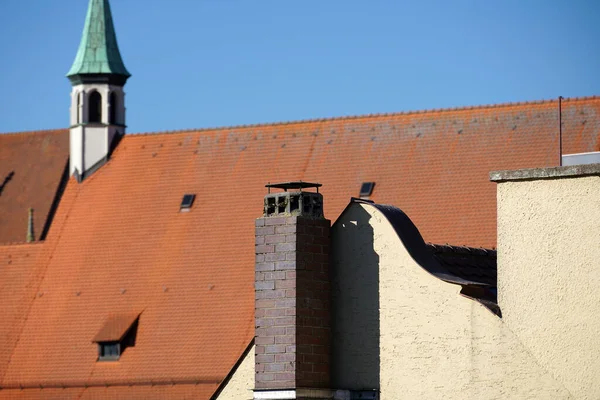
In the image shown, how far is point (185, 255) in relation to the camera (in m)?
49.4

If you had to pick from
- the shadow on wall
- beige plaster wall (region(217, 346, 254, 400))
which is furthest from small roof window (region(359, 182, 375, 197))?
the shadow on wall

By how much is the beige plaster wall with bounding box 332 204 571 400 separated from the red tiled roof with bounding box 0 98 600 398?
22.9 meters

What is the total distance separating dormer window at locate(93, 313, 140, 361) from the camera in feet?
158

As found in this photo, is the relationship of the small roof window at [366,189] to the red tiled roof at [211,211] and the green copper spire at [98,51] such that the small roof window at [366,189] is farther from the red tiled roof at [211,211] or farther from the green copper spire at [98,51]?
the green copper spire at [98,51]

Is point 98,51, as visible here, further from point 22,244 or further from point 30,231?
point 22,244

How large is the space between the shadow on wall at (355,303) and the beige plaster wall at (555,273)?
1654mm

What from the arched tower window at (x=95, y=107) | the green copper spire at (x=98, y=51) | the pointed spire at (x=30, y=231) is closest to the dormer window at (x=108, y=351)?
the pointed spire at (x=30, y=231)

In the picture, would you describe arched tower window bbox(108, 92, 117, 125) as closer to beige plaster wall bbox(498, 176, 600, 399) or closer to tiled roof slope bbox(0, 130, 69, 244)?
tiled roof slope bbox(0, 130, 69, 244)

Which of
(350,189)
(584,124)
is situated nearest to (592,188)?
(584,124)

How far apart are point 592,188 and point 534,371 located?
201cm

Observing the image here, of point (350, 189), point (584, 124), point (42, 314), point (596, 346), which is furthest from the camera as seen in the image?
point (42, 314)

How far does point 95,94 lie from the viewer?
55.0m

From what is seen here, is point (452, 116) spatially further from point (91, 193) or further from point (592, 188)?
point (592, 188)

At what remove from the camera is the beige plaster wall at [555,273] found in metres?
18.8
